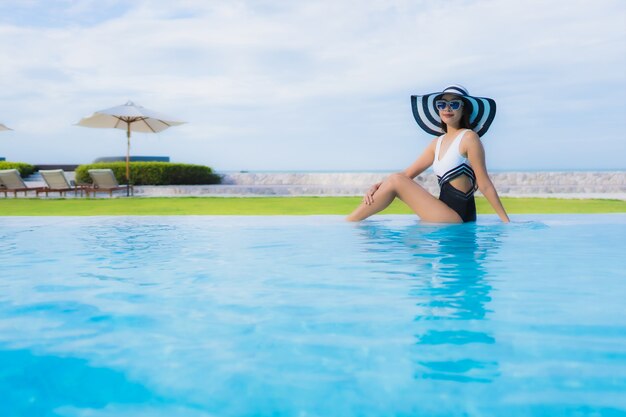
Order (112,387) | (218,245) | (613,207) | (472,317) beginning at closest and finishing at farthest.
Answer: (112,387) < (472,317) < (218,245) < (613,207)

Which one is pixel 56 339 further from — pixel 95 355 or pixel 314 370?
pixel 314 370

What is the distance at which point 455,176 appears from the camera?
25.0ft

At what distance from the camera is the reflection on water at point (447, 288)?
2.93 meters

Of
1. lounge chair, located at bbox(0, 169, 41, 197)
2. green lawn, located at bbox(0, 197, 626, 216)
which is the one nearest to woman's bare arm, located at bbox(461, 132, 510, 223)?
green lawn, located at bbox(0, 197, 626, 216)

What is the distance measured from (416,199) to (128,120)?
16588 millimetres

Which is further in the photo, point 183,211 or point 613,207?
point 613,207

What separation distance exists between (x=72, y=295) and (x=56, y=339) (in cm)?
119

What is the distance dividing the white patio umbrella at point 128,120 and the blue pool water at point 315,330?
49.2 ft

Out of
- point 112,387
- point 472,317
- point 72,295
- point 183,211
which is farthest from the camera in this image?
point 183,211

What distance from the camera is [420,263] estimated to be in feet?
18.7

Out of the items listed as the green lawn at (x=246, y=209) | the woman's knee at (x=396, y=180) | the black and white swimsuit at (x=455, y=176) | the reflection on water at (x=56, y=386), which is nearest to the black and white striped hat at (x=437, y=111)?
the black and white swimsuit at (x=455, y=176)

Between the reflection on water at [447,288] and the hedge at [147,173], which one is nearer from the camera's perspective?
the reflection on water at [447,288]

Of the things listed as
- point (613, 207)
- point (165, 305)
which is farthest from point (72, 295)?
point (613, 207)

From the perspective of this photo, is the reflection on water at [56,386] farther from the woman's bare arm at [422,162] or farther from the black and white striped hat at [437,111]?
the woman's bare arm at [422,162]
